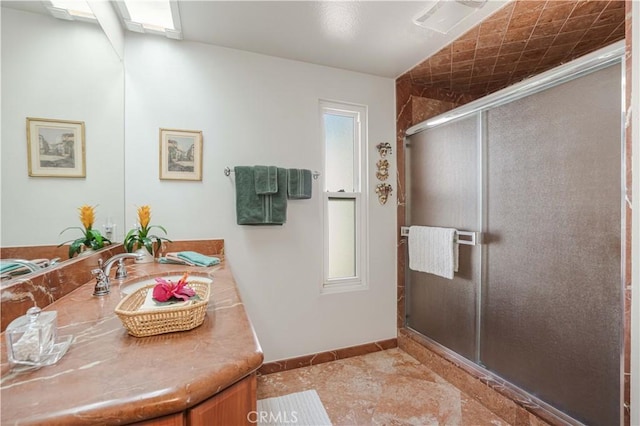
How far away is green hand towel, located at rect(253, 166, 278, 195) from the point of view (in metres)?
1.88

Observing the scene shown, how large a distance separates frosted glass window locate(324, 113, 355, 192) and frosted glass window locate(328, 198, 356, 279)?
14cm

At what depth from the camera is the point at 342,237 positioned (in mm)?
2365

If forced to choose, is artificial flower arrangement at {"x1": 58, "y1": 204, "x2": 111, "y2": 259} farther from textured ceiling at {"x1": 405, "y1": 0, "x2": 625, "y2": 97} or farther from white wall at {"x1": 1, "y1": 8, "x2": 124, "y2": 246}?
textured ceiling at {"x1": 405, "y1": 0, "x2": 625, "y2": 97}

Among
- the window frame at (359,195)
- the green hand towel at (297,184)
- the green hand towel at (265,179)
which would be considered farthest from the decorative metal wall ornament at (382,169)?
the green hand towel at (265,179)

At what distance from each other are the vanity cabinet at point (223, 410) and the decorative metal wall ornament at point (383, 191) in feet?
6.30

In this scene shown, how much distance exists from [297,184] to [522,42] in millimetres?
1766

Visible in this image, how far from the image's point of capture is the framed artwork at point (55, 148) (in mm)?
868

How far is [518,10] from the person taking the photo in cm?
152

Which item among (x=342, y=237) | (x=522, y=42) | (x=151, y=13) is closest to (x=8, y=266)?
(x=151, y=13)

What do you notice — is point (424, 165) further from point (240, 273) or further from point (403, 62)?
point (240, 273)

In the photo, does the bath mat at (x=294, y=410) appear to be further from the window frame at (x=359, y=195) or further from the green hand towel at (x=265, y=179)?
the green hand towel at (x=265, y=179)

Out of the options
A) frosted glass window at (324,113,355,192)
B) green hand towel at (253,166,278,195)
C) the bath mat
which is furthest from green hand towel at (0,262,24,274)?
frosted glass window at (324,113,355,192)

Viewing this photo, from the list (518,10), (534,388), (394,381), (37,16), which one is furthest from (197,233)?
(518,10)

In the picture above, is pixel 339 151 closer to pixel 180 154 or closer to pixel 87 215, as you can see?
pixel 180 154
